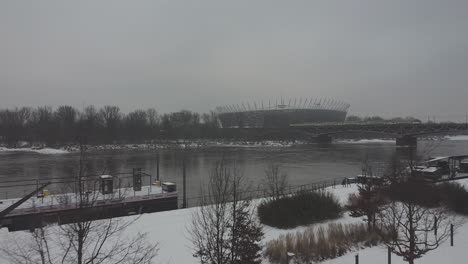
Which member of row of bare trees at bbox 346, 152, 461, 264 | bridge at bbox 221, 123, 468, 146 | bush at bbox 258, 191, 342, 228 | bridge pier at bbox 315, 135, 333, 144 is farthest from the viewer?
bridge pier at bbox 315, 135, 333, 144

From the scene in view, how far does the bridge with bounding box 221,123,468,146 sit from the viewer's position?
90.6 meters

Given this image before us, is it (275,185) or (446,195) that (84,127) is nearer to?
(275,185)

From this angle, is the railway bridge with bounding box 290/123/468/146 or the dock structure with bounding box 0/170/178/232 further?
the railway bridge with bounding box 290/123/468/146

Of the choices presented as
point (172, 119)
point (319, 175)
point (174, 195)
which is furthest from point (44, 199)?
point (172, 119)

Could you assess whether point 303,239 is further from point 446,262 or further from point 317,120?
point 317,120

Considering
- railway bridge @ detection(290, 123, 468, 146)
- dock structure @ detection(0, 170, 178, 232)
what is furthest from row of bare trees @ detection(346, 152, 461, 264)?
railway bridge @ detection(290, 123, 468, 146)

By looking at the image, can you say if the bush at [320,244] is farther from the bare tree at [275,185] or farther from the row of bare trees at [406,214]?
the bare tree at [275,185]

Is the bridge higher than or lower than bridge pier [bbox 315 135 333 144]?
higher

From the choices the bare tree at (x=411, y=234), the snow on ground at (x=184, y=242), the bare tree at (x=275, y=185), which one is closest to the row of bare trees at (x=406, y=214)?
the bare tree at (x=411, y=234)

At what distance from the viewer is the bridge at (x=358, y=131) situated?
3565 inches

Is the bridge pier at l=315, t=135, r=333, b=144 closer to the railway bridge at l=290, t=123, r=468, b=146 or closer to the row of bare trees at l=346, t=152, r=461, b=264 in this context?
the railway bridge at l=290, t=123, r=468, b=146

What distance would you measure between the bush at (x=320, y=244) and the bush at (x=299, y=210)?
215 centimetres

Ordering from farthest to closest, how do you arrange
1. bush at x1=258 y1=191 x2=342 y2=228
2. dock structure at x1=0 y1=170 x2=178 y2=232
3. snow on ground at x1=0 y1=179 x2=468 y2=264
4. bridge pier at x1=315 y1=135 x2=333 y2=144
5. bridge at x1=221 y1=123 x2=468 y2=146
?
bridge pier at x1=315 y1=135 x2=333 y2=144 → bridge at x1=221 y1=123 x2=468 y2=146 → dock structure at x1=0 y1=170 x2=178 y2=232 → bush at x1=258 y1=191 x2=342 y2=228 → snow on ground at x1=0 y1=179 x2=468 y2=264

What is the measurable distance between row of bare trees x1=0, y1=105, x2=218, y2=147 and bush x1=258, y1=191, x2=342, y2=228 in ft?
216
